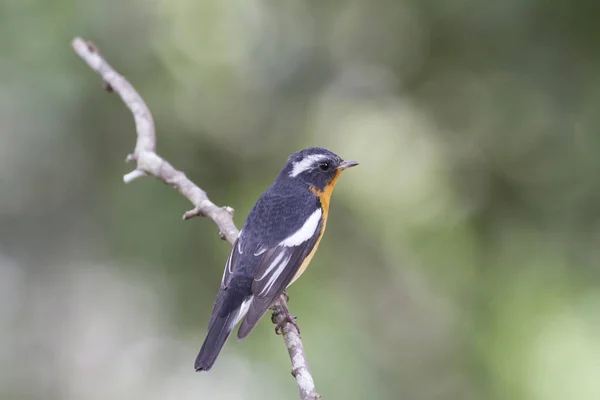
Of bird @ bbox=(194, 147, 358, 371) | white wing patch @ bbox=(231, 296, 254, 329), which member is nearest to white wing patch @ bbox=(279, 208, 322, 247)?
bird @ bbox=(194, 147, 358, 371)

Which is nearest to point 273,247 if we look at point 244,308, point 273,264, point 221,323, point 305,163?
point 273,264

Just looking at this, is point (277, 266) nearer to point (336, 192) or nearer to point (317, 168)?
point (317, 168)

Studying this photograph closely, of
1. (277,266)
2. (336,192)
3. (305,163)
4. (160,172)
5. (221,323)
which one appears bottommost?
(221,323)

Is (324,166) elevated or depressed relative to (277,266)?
elevated

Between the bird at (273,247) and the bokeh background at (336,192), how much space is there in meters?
1.34

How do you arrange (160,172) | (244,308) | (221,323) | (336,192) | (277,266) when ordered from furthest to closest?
(336,192) → (160,172) → (277,266) → (244,308) → (221,323)

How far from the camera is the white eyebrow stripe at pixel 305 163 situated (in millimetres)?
4238

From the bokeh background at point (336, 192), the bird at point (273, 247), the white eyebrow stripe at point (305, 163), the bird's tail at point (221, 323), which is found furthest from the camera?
the bokeh background at point (336, 192)

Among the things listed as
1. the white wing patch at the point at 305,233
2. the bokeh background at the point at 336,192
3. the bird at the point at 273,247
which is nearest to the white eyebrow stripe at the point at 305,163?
the bird at the point at 273,247

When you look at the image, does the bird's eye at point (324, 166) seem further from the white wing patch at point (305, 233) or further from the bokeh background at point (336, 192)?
the bokeh background at point (336, 192)

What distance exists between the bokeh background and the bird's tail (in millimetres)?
1611

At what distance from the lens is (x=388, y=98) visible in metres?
6.43

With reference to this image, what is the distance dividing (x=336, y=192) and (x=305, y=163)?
1925 mm

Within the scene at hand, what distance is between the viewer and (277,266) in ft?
12.2
